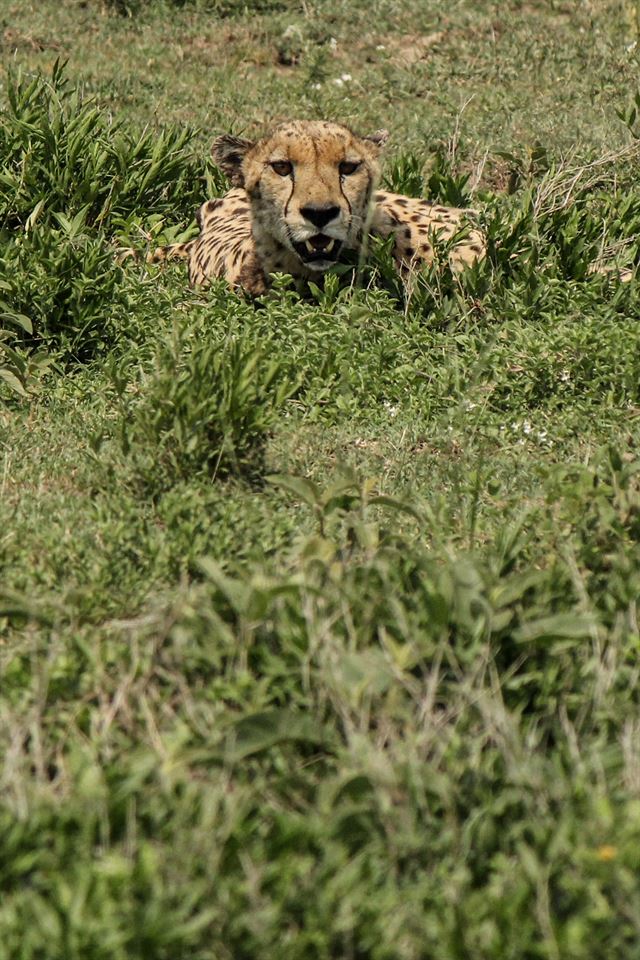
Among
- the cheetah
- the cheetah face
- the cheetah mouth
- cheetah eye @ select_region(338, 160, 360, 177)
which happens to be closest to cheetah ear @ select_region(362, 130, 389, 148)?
the cheetah

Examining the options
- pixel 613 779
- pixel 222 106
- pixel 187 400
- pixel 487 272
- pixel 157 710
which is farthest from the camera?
pixel 222 106

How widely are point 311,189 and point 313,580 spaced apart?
8.97ft

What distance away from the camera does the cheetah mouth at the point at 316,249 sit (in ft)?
19.3

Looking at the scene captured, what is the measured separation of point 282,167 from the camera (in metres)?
5.96

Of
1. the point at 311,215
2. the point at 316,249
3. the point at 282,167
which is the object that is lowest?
the point at 316,249

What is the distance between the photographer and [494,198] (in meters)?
6.55

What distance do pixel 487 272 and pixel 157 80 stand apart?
4134mm

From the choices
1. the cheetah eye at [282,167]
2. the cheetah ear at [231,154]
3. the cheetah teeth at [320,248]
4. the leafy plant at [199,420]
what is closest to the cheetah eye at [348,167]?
the cheetah eye at [282,167]

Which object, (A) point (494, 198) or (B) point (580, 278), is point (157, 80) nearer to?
(A) point (494, 198)

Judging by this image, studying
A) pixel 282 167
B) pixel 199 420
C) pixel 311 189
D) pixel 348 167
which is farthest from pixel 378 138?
pixel 199 420

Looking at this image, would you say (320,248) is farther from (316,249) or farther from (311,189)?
(311,189)

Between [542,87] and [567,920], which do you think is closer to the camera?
[567,920]

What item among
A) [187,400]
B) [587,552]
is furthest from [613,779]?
[187,400]

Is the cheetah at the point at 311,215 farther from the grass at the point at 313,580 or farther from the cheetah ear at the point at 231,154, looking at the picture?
the grass at the point at 313,580
